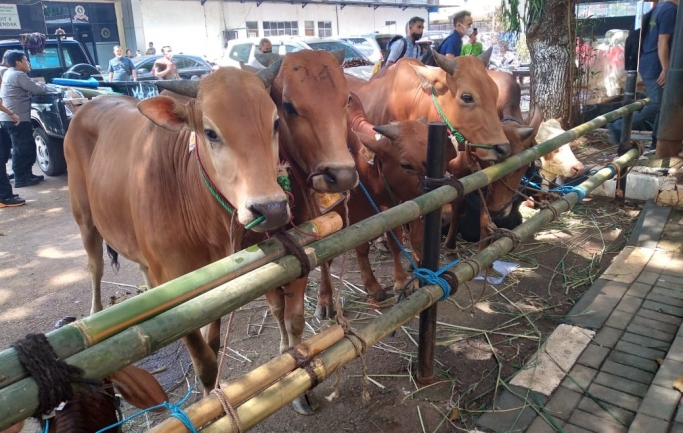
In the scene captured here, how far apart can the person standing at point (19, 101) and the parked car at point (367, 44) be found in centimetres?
961

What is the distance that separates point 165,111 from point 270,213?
2.57ft

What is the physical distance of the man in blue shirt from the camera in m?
6.56

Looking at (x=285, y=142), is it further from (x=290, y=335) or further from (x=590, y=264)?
(x=590, y=264)

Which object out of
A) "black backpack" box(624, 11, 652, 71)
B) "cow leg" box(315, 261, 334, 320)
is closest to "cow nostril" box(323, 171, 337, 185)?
"cow leg" box(315, 261, 334, 320)

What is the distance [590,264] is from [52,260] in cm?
550

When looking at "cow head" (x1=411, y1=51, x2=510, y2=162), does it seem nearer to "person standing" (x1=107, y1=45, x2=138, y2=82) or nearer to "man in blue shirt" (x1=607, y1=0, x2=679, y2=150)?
"man in blue shirt" (x1=607, y1=0, x2=679, y2=150)

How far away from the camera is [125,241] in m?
3.36

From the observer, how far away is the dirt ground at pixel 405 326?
301 centimetres

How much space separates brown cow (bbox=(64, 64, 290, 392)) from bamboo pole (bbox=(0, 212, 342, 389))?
215mm

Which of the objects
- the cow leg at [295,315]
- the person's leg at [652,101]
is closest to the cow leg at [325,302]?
the cow leg at [295,315]

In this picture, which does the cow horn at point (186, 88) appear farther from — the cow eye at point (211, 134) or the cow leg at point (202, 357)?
the cow leg at point (202, 357)

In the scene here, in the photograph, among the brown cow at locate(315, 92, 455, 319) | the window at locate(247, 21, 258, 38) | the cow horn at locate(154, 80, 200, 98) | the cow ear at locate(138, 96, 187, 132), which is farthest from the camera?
the window at locate(247, 21, 258, 38)

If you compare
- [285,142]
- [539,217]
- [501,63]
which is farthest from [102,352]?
[501,63]

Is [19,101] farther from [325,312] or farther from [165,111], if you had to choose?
[165,111]
